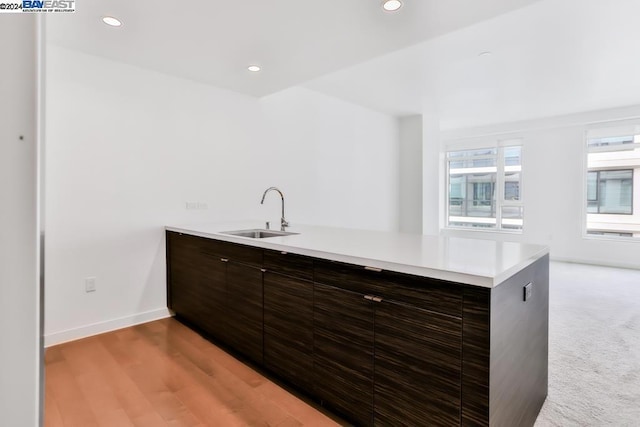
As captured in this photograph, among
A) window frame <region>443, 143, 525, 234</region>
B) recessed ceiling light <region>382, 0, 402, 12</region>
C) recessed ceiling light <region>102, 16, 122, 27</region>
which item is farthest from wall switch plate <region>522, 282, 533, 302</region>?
window frame <region>443, 143, 525, 234</region>

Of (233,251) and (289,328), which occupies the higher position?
(233,251)

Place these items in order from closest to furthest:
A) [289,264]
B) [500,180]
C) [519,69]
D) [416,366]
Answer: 1. [416,366]
2. [289,264]
3. [519,69]
4. [500,180]

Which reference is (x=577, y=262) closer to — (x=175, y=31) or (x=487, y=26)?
(x=487, y=26)

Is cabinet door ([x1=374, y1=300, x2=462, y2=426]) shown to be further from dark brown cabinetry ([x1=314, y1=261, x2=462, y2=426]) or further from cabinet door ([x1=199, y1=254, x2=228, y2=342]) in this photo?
cabinet door ([x1=199, y1=254, x2=228, y2=342])

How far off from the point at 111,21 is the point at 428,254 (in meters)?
2.59

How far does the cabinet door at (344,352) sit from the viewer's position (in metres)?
1.53

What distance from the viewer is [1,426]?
450mm

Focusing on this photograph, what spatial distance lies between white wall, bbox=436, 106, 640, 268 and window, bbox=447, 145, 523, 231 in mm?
288

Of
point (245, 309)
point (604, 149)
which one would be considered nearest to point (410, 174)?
point (604, 149)

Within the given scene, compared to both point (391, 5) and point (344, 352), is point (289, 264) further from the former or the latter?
point (391, 5)

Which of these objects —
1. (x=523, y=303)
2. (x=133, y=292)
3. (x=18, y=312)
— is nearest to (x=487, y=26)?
(x=523, y=303)

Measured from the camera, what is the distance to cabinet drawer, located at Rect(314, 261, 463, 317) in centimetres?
125

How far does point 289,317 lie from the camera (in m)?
1.92

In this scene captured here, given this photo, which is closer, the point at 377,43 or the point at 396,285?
the point at 396,285
